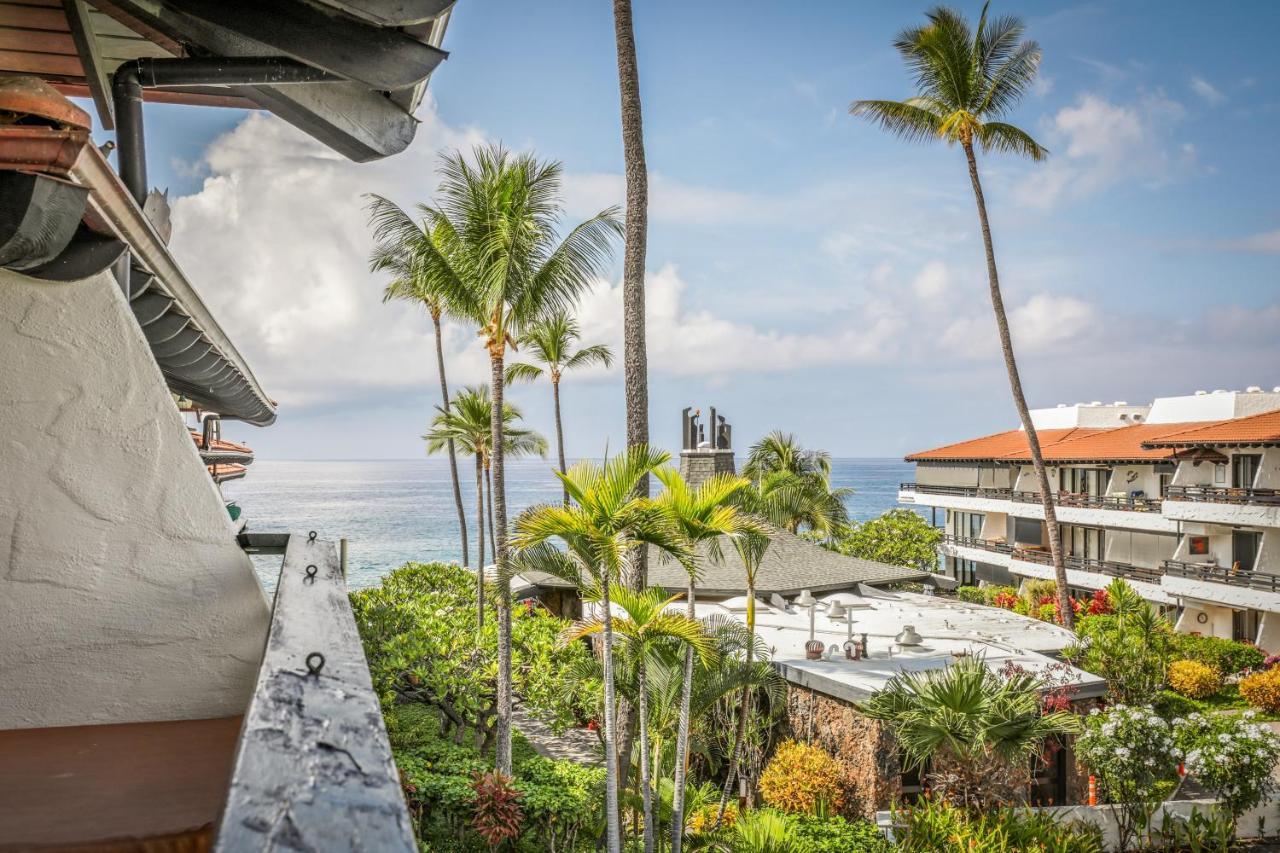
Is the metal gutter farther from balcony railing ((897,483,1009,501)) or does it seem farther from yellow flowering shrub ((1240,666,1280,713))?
balcony railing ((897,483,1009,501))

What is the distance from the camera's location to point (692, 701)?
12.2m

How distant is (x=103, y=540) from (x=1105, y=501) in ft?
134

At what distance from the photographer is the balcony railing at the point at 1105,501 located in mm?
35250

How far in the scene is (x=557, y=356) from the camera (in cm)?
3656

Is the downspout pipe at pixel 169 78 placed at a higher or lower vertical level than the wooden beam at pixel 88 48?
lower

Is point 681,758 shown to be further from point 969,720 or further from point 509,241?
point 509,241

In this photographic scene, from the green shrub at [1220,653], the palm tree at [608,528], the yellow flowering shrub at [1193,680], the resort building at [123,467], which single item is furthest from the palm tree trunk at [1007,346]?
the resort building at [123,467]

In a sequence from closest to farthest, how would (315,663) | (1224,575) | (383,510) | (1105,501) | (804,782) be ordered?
1. (315,663)
2. (804,782)
3. (1224,575)
4. (1105,501)
5. (383,510)

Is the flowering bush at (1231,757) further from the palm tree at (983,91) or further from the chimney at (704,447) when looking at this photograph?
the chimney at (704,447)

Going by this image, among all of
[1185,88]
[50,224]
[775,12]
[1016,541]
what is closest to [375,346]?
[775,12]

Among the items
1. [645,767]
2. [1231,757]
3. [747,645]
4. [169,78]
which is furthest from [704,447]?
[169,78]

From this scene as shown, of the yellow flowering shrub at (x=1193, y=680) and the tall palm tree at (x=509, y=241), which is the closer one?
the tall palm tree at (x=509, y=241)

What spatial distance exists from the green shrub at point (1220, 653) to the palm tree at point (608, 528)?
20.9 meters

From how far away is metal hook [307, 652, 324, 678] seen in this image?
1.09 m
